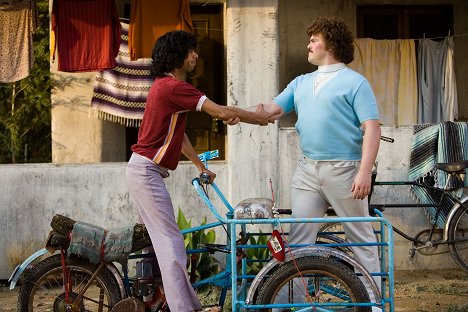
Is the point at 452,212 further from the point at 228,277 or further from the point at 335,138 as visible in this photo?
the point at 228,277

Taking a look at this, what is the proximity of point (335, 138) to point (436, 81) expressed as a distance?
497cm

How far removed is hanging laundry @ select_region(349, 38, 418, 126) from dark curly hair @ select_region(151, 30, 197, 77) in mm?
4748

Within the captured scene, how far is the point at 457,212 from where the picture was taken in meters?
8.47

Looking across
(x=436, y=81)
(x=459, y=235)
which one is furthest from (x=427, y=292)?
(x=436, y=81)

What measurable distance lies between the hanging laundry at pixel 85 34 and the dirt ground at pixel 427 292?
2.40 metres

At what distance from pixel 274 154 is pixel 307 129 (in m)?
3.14

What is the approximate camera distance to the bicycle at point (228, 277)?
16.1ft

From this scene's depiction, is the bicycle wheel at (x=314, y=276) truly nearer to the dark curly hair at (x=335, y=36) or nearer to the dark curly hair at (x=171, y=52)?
the dark curly hair at (x=335, y=36)

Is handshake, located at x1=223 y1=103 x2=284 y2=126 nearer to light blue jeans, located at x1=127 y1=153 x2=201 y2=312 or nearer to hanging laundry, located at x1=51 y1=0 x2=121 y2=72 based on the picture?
light blue jeans, located at x1=127 y1=153 x2=201 y2=312

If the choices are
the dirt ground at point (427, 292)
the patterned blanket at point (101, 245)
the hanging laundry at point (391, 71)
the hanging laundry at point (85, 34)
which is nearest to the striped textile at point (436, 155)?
the dirt ground at point (427, 292)

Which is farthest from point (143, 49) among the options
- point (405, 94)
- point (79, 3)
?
point (405, 94)

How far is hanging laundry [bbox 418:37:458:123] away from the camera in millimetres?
9711

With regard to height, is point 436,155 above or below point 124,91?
below

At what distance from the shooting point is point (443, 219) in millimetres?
8648
